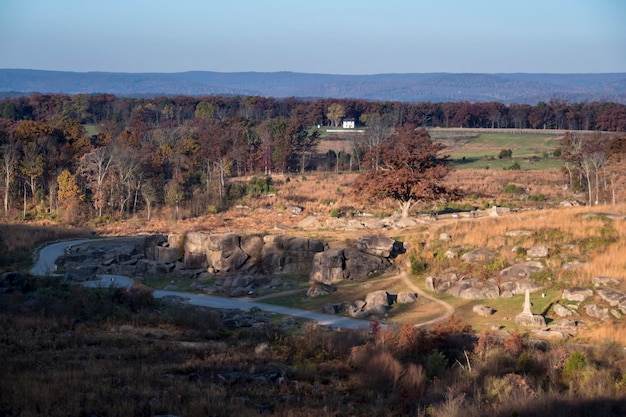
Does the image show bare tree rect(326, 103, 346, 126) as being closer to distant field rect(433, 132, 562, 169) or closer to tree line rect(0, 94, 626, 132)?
tree line rect(0, 94, 626, 132)

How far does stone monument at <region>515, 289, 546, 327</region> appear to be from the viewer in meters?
20.4

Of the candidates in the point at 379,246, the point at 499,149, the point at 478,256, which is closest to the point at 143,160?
the point at 379,246

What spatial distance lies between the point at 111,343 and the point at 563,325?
12000mm

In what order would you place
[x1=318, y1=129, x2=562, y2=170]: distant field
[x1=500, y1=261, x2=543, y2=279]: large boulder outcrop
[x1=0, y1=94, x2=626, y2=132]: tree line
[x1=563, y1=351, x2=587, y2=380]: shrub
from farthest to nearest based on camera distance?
[x1=0, y1=94, x2=626, y2=132]: tree line
[x1=318, y1=129, x2=562, y2=170]: distant field
[x1=500, y1=261, x2=543, y2=279]: large boulder outcrop
[x1=563, y1=351, x2=587, y2=380]: shrub

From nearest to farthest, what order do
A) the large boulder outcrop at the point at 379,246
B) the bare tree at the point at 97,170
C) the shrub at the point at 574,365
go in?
the shrub at the point at 574,365 → the large boulder outcrop at the point at 379,246 → the bare tree at the point at 97,170

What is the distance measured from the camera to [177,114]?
4092 inches

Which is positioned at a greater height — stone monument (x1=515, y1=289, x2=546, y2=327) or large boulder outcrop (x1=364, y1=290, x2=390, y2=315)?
stone monument (x1=515, y1=289, x2=546, y2=327)

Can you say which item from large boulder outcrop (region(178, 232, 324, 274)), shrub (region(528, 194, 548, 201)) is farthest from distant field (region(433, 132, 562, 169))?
large boulder outcrop (region(178, 232, 324, 274))

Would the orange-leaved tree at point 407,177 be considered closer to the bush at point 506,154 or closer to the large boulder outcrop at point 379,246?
the large boulder outcrop at point 379,246

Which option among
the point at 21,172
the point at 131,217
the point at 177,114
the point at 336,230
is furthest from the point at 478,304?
the point at 177,114

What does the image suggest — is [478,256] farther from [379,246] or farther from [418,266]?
[379,246]

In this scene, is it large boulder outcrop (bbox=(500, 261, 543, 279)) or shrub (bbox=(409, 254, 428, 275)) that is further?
shrub (bbox=(409, 254, 428, 275))

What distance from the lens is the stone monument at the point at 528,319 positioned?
20.4 m

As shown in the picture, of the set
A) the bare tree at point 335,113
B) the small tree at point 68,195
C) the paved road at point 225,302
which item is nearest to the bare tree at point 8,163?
the small tree at point 68,195
